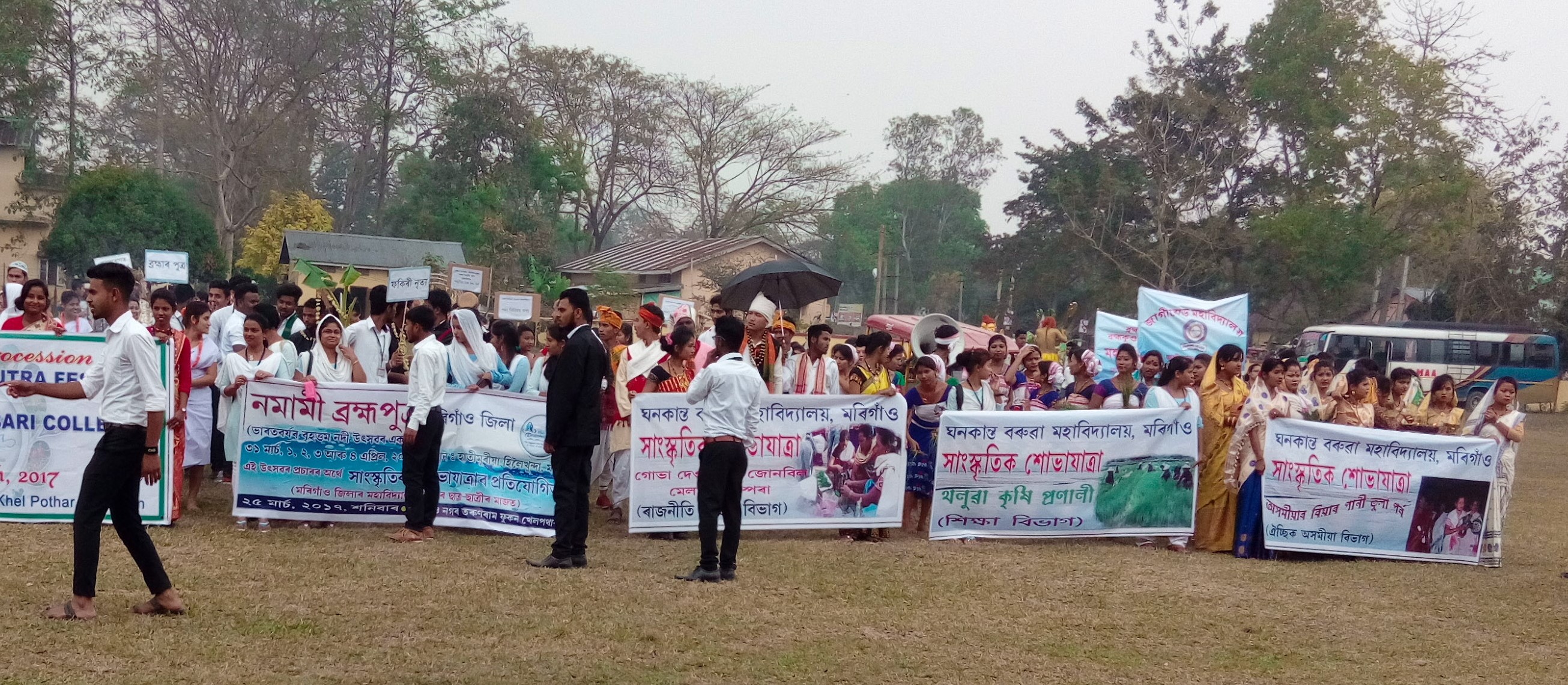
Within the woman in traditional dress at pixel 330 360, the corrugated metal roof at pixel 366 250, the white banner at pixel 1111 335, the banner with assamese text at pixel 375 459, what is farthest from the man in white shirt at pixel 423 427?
the corrugated metal roof at pixel 366 250

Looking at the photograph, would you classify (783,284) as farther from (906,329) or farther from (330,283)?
(906,329)

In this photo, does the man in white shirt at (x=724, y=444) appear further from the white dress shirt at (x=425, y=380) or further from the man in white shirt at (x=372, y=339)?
the man in white shirt at (x=372, y=339)

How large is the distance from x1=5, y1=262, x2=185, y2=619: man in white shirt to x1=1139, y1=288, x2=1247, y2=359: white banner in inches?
446

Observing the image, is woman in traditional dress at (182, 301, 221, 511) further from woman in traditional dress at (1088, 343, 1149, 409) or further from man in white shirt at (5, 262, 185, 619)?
woman in traditional dress at (1088, 343, 1149, 409)

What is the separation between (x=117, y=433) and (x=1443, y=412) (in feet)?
30.1

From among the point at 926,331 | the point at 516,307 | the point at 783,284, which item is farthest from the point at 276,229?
the point at 783,284

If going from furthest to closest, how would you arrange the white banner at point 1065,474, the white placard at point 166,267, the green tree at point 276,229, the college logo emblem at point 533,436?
the green tree at point 276,229, the white placard at point 166,267, the white banner at point 1065,474, the college logo emblem at point 533,436

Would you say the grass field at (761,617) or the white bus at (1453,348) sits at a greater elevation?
the white bus at (1453,348)

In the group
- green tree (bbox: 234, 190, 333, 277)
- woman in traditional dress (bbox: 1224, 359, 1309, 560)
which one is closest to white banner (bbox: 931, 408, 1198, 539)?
woman in traditional dress (bbox: 1224, 359, 1309, 560)

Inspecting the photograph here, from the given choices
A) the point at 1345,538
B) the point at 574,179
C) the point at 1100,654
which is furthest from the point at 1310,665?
the point at 574,179

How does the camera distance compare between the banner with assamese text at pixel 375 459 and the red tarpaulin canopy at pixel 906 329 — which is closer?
the banner with assamese text at pixel 375 459

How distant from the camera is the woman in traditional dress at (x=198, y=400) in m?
8.66

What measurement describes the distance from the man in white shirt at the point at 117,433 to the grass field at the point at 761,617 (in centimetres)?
29

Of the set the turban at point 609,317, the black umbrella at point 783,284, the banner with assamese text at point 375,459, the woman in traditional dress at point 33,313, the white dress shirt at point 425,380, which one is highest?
the black umbrella at point 783,284
